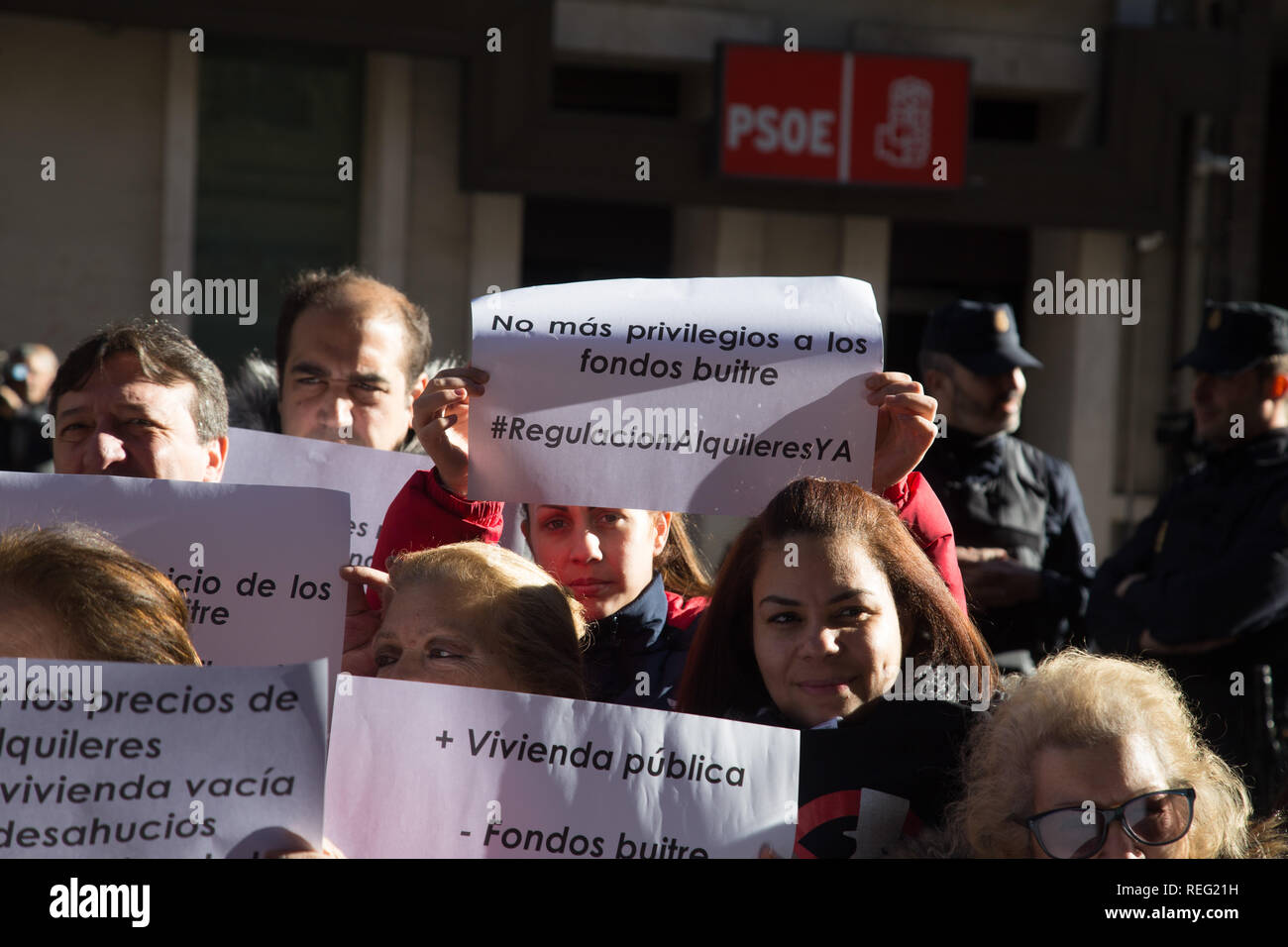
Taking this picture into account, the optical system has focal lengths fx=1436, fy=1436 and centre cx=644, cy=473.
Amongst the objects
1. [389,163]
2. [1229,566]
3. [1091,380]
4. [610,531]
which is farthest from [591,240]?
[610,531]

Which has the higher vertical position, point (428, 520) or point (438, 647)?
point (428, 520)

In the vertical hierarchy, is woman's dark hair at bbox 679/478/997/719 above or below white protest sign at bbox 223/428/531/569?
below

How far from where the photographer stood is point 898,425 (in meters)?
2.19

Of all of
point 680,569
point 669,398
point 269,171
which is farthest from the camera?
Result: point 269,171

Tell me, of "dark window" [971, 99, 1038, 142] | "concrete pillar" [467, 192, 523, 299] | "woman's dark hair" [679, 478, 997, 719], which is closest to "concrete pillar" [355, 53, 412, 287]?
"concrete pillar" [467, 192, 523, 299]

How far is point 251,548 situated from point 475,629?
1.08 feet

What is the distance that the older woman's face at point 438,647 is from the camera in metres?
1.92

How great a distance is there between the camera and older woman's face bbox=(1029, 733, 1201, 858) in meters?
1.67

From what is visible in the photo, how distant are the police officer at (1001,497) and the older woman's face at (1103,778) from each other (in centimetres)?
213

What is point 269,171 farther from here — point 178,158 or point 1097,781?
point 1097,781

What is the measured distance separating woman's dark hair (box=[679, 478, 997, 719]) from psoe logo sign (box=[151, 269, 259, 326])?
7.35 m

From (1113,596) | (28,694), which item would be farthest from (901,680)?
(1113,596)

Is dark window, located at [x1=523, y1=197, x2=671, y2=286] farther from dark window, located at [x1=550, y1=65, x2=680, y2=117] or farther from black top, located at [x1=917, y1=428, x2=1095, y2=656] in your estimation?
black top, located at [x1=917, y1=428, x2=1095, y2=656]
